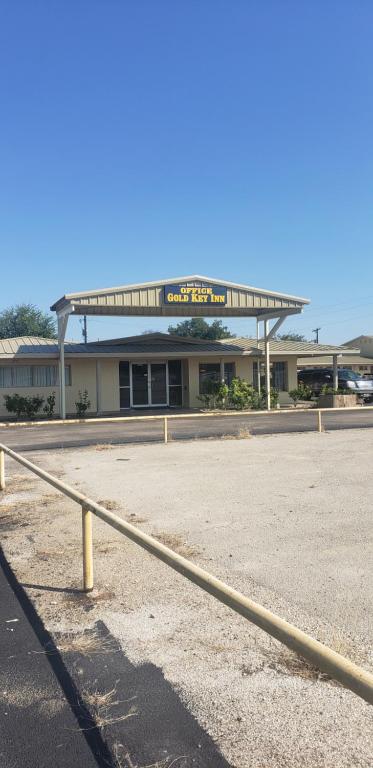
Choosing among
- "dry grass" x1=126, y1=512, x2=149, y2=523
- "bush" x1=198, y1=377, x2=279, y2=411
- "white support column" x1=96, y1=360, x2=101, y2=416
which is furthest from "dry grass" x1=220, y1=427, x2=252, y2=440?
"white support column" x1=96, y1=360, x2=101, y2=416

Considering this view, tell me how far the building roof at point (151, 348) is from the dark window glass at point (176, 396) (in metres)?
2.21

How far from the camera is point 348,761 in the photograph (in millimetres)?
2562

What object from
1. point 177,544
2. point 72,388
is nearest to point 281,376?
point 72,388

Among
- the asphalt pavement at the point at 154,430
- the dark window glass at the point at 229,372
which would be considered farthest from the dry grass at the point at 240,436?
the dark window glass at the point at 229,372

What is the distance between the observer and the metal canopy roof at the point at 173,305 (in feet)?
69.6

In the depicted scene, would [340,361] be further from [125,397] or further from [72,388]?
[72,388]

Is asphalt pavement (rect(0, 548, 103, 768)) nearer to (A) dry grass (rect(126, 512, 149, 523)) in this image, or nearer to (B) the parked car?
(A) dry grass (rect(126, 512, 149, 523))

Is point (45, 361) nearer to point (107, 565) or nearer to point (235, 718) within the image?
point (107, 565)

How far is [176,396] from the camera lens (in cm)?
2895

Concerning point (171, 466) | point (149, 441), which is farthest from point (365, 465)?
point (149, 441)

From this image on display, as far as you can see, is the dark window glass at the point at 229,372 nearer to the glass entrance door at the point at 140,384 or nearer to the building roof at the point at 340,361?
the glass entrance door at the point at 140,384

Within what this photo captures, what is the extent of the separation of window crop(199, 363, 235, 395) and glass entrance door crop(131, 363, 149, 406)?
2660 mm

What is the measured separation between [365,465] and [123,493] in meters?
4.76

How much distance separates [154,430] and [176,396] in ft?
34.2
